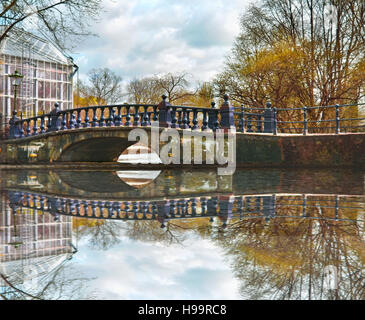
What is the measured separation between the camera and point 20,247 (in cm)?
240

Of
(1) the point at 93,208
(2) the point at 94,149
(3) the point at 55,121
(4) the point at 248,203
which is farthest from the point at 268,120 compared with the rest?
(1) the point at 93,208

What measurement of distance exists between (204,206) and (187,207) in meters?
0.19

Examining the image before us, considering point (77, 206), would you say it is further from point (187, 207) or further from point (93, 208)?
point (187, 207)

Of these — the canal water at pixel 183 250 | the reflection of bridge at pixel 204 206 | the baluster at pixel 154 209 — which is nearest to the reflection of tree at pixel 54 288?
the canal water at pixel 183 250

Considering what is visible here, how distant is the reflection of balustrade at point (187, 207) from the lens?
138 inches

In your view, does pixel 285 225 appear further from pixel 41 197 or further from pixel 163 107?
pixel 163 107

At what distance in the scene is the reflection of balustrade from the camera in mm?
3494

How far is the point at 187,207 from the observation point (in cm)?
393

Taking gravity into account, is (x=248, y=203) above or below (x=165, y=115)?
below

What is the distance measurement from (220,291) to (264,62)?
52.5 ft

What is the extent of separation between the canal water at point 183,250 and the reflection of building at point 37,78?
27.0m

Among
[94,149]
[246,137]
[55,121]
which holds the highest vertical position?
[55,121]

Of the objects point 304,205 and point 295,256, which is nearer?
point 295,256

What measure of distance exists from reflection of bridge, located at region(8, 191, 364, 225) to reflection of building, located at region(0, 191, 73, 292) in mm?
333
